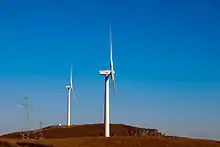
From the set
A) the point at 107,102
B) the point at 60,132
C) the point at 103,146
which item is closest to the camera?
the point at 103,146

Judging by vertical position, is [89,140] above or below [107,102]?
below

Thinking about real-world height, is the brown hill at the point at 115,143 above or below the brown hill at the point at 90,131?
below

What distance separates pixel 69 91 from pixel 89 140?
4278 cm

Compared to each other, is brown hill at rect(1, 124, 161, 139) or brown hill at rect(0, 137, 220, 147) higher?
brown hill at rect(1, 124, 161, 139)

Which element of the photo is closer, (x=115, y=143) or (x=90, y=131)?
(x=115, y=143)

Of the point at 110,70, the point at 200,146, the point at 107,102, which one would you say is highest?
the point at 110,70

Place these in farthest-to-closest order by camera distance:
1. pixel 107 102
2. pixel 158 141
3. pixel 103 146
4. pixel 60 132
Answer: pixel 60 132, pixel 107 102, pixel 158 141, pixel 103 146

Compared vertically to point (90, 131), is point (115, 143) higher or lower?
lower

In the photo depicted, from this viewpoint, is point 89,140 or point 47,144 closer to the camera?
point 47,144

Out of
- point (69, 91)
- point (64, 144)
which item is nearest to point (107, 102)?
point (64, 144)

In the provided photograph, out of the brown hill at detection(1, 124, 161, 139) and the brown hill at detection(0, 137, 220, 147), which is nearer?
the brown hill at detection(0, 137, 220, 147)

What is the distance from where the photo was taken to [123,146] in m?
67.8

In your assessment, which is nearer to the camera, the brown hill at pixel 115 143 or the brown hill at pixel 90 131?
the brown hill at pixel 115 143

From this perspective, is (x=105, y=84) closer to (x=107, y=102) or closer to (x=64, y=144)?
(x=107, y=102)
